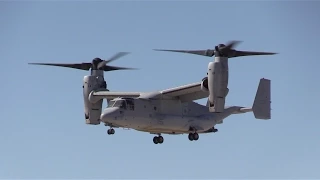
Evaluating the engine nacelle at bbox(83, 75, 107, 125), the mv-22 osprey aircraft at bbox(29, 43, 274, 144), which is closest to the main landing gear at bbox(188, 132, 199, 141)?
the mv-22 osprey aircraft at bbox(29, 43, 274, 144)

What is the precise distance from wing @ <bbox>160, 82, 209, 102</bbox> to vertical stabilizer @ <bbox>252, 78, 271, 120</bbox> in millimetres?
2752

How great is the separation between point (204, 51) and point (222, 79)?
256 cm

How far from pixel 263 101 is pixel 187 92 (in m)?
4.36

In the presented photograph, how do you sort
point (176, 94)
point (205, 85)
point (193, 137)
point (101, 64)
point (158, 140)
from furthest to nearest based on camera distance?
point (101, 64) < point (158, 140) < point (193, 137) < point (176, 94) < point (205, 85)

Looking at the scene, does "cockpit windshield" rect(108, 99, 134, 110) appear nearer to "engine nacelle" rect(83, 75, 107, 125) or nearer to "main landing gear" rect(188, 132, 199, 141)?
"main landing gear" rect(188, 132, 199, 141)

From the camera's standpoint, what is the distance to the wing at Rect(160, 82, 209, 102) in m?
46.8

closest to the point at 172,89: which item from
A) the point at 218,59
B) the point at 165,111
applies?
the point at 165,111

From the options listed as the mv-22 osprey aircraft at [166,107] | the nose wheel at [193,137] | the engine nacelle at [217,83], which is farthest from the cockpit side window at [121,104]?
the engine nacelle at [217,83]

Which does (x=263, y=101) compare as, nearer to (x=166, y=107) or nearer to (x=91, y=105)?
(x=166, y=107)

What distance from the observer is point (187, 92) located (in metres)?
47.6

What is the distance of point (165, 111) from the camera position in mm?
48000

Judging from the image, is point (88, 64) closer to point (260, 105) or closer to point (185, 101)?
point (185, 101)

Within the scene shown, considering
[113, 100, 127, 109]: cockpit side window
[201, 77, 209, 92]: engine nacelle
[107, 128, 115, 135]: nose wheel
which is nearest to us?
[201, 77, 209, 92]: engine nacelle

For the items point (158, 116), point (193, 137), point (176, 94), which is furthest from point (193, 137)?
point (176, 94)
